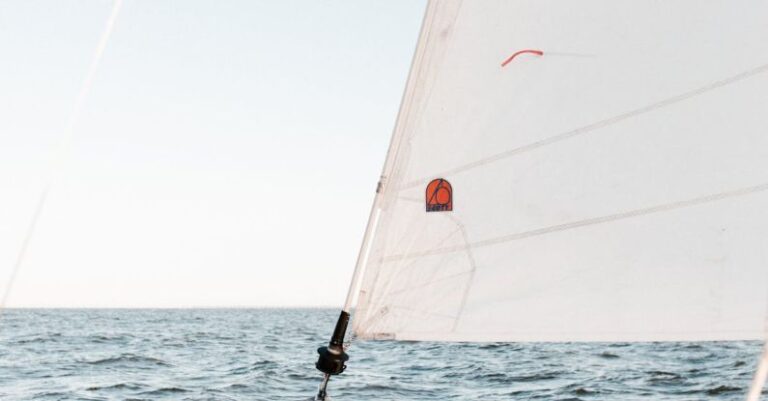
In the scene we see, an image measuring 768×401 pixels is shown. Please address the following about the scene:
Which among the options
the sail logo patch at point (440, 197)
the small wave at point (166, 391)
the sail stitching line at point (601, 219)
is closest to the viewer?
the sail stitching line at point (601, 219)

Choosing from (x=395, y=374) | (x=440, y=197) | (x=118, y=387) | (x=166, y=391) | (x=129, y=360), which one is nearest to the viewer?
(x=440, y=197)

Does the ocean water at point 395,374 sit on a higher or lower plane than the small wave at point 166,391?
higher

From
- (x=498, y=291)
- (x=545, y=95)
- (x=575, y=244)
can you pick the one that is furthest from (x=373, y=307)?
(x=545, y=95)

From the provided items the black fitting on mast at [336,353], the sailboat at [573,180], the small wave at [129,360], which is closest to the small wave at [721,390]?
the sailboat at [573,180]

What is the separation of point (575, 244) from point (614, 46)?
637mm

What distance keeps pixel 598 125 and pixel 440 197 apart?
54cm

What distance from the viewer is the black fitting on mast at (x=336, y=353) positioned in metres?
2.72

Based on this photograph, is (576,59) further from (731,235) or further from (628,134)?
(731,235)

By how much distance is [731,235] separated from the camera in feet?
7.99

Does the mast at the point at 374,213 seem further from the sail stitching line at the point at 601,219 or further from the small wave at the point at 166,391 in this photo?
the small wave at the point at 166,391

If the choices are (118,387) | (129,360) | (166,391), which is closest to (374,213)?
(166,391)

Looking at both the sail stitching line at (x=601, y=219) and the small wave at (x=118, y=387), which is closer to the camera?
the sail stitching line at (x=601, y=219)

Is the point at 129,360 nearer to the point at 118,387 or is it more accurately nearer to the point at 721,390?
the point at 118,387

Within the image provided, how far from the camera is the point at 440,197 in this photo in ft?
8.81
